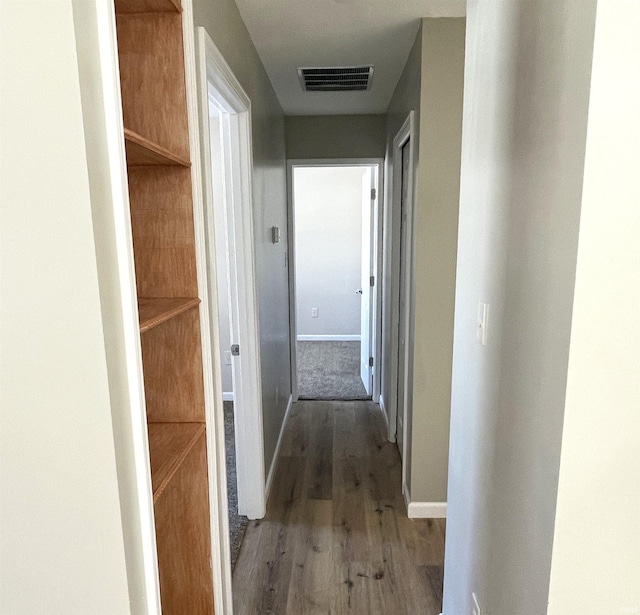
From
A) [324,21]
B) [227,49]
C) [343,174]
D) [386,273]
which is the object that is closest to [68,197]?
[227,49]

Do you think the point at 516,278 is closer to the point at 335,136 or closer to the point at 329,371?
the point at 335,136

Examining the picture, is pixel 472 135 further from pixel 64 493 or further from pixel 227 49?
pixel 64 493

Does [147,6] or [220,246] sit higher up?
[147,6]

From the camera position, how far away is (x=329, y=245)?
5.99 metres

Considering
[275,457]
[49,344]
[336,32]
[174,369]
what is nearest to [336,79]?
[336,32]

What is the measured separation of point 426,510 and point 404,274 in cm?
131

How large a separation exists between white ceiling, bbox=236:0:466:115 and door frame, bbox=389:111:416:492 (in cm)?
36

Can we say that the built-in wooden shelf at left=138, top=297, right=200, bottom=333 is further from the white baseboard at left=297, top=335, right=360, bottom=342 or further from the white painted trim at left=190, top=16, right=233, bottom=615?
the white baseboard at left=297, top=335, right=360, bottom=342

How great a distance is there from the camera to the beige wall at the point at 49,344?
0.63 m

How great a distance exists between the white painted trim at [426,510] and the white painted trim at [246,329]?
0.79 meters

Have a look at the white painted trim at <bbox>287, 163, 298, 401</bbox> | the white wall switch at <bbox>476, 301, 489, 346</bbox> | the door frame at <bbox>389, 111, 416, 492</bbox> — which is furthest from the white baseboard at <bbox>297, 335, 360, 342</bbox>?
the white wall switch at <bbox>476, 301, 489, 346</bbox>

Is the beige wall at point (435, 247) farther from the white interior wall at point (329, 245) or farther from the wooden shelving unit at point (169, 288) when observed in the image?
the white interior wall at point (329, 245)

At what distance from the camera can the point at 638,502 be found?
86 cm

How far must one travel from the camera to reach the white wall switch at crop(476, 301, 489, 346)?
1265 mm
